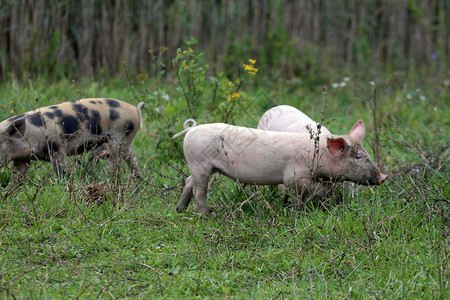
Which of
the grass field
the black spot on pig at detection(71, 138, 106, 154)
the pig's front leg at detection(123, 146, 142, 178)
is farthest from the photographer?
the pig's front leg at detection(123, 146, 142, 178)

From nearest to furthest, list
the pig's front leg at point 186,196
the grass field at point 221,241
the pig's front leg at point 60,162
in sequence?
the grass field at point 221,241 → the pig's front leg at point 186,196 → the pig's front leg at point 60,162

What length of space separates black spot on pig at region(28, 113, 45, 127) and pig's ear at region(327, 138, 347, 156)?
2363 millimetres

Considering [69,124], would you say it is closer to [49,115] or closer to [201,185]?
[49,115]

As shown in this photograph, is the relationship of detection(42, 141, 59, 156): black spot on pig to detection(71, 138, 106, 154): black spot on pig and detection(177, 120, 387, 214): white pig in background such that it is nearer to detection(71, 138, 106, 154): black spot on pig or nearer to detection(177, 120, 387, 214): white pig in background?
detection(71, 138, 106, 154): black spot on pig

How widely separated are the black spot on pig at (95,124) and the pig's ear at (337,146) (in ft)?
6.79

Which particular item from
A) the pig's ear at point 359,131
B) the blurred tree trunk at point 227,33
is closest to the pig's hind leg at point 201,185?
the pig's ear at point 359,131

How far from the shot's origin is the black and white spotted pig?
4.64 meters

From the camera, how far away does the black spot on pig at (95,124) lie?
4.99 m

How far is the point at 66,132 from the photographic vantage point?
4.89 metres

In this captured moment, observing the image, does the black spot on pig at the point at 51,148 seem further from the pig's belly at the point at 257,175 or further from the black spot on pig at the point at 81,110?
the pig's belly at the point at 257,175

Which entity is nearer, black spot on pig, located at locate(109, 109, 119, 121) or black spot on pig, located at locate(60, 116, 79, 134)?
black spot on pig, located at locate(60, 116, 79, 134)

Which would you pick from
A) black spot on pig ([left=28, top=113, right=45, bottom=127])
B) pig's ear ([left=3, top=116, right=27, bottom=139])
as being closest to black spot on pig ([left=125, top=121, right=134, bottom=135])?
black spot on pig ([left=28, top=113, right=45, bottom=127])

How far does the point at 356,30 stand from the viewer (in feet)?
36.8

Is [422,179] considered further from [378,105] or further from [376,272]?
[378,105]
